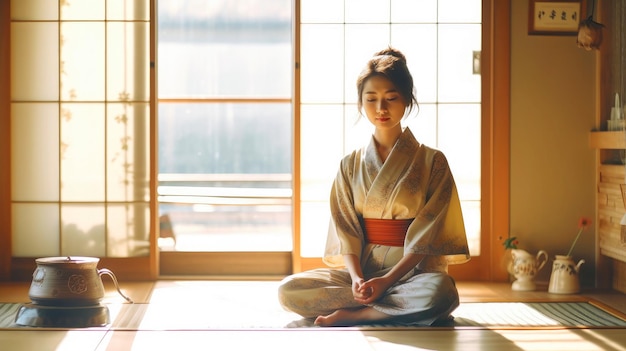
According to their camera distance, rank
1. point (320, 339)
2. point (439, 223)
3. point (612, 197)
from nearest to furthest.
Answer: point (320, 339), point (439, 223), point (612, 197)

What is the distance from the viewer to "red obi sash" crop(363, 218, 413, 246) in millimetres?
3586

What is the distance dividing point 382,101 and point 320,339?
3.35 ft

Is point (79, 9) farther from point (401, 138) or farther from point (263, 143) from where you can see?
point (263, 143)

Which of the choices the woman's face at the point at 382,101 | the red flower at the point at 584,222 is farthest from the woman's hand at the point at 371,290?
the red flower at the point at 584,222

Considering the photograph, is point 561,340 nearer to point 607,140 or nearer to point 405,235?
point 405,235

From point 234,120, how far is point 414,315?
5.61m

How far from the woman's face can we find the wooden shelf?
1.44 metres

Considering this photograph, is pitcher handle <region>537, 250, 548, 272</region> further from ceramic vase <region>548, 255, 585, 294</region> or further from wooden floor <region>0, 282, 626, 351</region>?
wooden floor <region>0, 282, 626, 351</region>

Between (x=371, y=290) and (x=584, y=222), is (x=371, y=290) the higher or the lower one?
the lower one

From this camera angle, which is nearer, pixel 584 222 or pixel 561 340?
pixel 561 340

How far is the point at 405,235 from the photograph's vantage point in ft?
11.7

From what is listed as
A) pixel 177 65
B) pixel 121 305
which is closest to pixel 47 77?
pixel 121 305

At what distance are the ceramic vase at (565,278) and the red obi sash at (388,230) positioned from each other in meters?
1.26

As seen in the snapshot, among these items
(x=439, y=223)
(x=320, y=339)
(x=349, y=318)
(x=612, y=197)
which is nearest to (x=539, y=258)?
(x=612, y=197)
